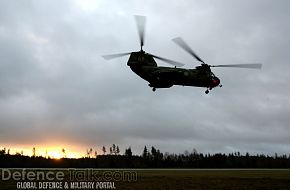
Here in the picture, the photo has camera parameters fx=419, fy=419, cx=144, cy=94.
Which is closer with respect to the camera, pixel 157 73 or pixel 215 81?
pixel 157 73

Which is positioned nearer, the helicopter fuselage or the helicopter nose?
the helicopter fuselage

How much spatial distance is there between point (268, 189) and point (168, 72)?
19830 mm

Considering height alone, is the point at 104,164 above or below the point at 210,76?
below

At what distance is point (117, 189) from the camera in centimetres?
4956

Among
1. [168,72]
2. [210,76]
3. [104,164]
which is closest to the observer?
[168,72]

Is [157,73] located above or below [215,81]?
above

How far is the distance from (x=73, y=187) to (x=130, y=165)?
418 feet

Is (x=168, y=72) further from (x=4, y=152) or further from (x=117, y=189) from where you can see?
(x=4, y=152)

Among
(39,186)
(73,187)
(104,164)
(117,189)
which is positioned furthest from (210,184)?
(104,164)

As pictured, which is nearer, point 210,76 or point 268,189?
point 210,76

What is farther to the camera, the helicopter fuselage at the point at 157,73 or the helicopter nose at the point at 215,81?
the helicopter nose at the point at 215,81

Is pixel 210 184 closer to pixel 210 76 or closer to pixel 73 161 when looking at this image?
pixel 210 76

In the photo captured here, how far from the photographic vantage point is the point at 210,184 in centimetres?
5556

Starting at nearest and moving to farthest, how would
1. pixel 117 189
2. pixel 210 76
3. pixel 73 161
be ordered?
pixel 210 76 → pixel 117 189 → pixel 73 161
